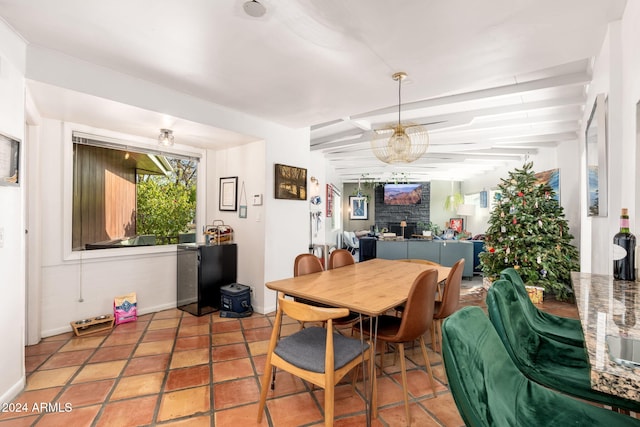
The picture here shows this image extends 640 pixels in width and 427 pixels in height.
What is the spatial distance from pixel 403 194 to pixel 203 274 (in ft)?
26.3

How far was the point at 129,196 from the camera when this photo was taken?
3.77 meters

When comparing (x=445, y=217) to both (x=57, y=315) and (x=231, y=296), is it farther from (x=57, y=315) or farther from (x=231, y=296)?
(x=57, y=315)

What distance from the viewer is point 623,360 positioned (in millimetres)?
719

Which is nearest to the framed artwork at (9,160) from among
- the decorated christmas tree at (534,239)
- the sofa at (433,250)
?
the decorated christmas tree at (534,239)

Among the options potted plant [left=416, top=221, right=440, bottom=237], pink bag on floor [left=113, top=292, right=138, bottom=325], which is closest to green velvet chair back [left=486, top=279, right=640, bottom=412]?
pink bag on floor [left=113, top=292, right=138, bottom=325]

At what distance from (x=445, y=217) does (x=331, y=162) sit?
5.15 metres

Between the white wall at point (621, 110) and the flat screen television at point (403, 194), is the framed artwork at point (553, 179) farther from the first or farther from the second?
the flat screen television at point (403, 194)

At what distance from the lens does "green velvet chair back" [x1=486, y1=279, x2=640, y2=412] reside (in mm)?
1265

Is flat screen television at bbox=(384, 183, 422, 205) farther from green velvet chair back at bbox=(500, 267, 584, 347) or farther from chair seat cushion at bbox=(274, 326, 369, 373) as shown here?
chair seat cushion at bbox=(274, 326, 369, 373)

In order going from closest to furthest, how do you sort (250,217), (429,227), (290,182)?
(250,217) < (290,182) < (429,227)

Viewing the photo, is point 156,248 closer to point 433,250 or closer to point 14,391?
point 14,391

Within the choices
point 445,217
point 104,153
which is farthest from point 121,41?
point 445,217

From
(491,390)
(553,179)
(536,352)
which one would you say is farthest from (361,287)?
(553,179)

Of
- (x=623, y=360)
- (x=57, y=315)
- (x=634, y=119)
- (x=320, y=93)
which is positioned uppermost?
(x=320, y=93)
